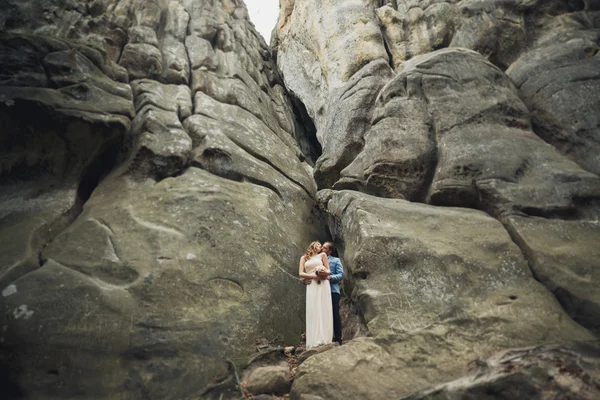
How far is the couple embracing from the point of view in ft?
29.3

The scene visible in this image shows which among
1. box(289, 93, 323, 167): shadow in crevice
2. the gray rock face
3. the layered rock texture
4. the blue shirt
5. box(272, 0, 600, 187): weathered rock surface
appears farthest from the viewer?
box(289, 93, 323, 167): shadow in crevice

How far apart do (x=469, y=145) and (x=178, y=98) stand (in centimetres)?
1107

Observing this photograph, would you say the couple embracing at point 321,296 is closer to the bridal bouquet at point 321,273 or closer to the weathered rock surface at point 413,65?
the bridal bouquet at point 321,273

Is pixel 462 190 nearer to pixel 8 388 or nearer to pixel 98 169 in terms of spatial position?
pixel 8 388

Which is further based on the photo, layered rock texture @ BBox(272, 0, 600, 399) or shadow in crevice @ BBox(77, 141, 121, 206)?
shadow in crevice @ BBox(77, 141, 121, 206)

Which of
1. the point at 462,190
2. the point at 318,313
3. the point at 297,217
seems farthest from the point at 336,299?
the point at 462,190

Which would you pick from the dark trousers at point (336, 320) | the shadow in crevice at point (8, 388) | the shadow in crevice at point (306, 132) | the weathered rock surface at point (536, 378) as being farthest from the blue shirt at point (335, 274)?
the shadow in crevice at point (306, 132)

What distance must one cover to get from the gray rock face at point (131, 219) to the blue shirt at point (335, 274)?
121 centimetres

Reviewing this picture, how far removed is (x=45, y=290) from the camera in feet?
26.7

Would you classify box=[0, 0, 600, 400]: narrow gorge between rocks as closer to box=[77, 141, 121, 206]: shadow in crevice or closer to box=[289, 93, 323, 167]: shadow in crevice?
box=[77, 141, 121, 206]: shadow in crevice

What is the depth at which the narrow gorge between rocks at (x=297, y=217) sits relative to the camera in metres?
7.23

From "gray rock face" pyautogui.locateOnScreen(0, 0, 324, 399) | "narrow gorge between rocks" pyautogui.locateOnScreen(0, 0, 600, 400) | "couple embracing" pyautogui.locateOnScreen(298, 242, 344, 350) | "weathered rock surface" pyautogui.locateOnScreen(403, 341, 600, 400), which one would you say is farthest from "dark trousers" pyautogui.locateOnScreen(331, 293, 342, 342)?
"weathered rock surface" pyautogui.locateOnScreen(403, 341, 600, 400)

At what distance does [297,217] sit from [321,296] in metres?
4.37

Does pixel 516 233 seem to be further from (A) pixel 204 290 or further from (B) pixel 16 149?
(B) pixel 16 149
